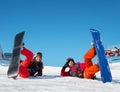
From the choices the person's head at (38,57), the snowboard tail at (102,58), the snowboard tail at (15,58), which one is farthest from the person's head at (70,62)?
the snowboard tail at (15,58)

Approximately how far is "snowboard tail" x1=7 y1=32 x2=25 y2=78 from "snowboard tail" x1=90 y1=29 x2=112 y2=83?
2165mm

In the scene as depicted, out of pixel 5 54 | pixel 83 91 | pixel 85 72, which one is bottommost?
pixel 83 91

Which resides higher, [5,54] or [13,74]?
[5,54]

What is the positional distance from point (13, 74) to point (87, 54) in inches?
87.4

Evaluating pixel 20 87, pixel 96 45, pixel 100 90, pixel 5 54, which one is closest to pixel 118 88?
pixel 100 90

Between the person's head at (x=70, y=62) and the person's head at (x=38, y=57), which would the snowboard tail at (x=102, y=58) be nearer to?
the person's head at (x=70, y=62)

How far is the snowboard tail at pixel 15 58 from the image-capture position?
9423 millimetres

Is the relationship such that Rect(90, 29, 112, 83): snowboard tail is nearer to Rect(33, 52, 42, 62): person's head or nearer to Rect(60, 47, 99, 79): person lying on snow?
Rect(60, 47, 99, 79): person lying on snow

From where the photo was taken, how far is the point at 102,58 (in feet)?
30.9

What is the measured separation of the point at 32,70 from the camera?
1037cm

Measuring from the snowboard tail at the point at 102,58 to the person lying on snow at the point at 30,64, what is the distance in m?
1.92

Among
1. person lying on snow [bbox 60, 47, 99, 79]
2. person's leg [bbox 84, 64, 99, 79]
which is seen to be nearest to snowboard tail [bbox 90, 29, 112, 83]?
person lying on snow [bbox 60, 47, 99, 79]

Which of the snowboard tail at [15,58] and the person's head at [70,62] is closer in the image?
the snowboard tail at [15,58]

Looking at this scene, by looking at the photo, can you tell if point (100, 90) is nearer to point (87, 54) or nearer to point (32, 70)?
point (87, 54)
